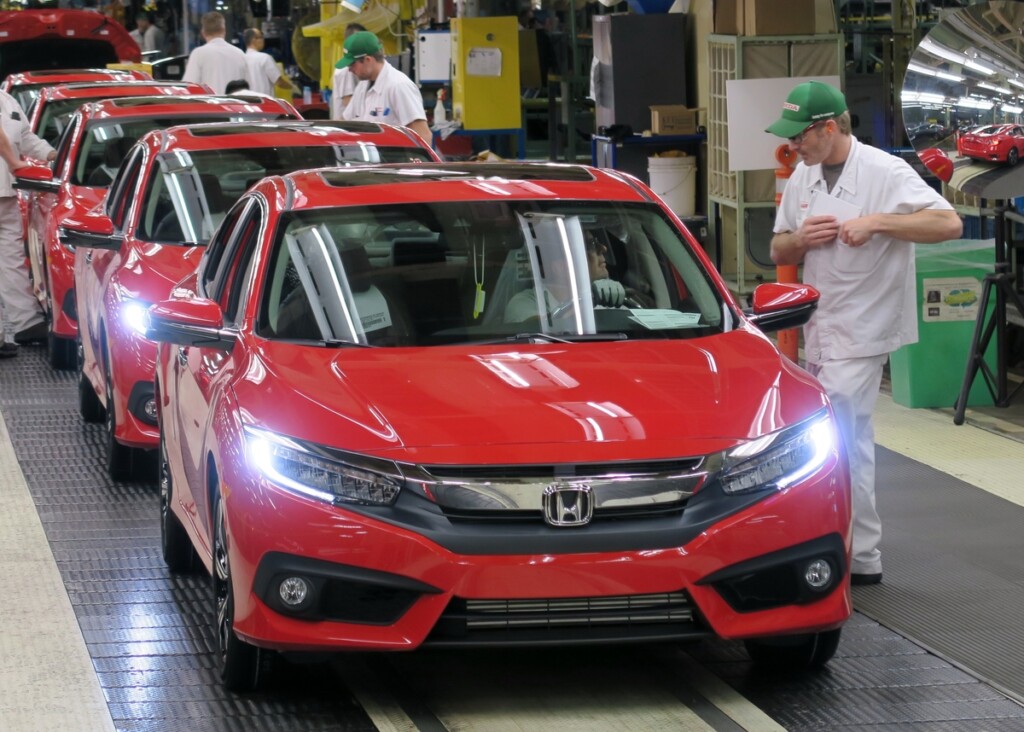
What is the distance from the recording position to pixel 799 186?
281 inches

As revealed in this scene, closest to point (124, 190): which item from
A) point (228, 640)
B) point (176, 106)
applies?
point (176, 106)

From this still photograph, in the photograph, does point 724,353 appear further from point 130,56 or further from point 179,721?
point 130,56

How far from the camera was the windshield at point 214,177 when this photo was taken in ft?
30.7

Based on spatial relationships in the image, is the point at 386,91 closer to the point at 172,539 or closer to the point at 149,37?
the point at 172,539

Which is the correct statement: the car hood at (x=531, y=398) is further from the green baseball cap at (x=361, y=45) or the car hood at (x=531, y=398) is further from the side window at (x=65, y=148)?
the green baseball cap at (x=361, y=45)

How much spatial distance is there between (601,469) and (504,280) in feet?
4.20

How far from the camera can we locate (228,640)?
5.59 m

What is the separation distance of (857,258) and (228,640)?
287cm

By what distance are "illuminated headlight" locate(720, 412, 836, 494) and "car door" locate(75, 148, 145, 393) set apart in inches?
195

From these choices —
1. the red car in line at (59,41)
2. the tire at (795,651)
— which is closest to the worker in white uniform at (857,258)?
the tire at (795,651)

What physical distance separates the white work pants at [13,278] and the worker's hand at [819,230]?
315 inches

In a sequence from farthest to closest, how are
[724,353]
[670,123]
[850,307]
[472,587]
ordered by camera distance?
[670,123] < [850,307] < [724,353] < [472,587]

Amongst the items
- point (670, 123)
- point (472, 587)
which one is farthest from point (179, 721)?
point (670, 123)

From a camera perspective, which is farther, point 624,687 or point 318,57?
point 318,57
